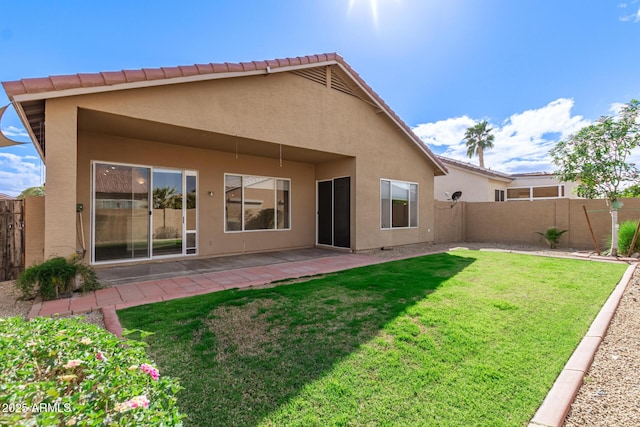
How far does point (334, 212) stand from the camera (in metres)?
11.1

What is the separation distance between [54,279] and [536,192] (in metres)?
25.8

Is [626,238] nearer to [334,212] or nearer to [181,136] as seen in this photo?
[334,212]

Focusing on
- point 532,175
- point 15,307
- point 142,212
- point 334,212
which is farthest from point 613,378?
point 532,175

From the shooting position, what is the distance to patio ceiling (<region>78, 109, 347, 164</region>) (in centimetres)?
646

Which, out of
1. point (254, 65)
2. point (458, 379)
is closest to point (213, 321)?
point (458, 379)

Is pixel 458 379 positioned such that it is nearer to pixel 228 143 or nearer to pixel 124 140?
pixel 228 143

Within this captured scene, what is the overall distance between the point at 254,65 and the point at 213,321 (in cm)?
617

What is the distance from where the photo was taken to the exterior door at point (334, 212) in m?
10.6

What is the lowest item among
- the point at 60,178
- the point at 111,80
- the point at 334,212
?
the point at 334,212

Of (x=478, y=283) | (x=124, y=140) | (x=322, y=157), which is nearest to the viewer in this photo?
(x=478, y=283)

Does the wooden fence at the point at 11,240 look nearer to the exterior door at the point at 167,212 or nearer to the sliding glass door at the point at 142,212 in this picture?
the sliding glass door at the point at 142,212

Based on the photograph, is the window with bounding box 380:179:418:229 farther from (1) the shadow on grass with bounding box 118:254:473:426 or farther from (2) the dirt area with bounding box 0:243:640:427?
(2) the dirt area with bounding box 0:243:640:427

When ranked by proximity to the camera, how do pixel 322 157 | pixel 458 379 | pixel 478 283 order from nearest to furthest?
pixel 458 379
pixel 478 283
pixel 322 157

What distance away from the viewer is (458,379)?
9.12 ft
